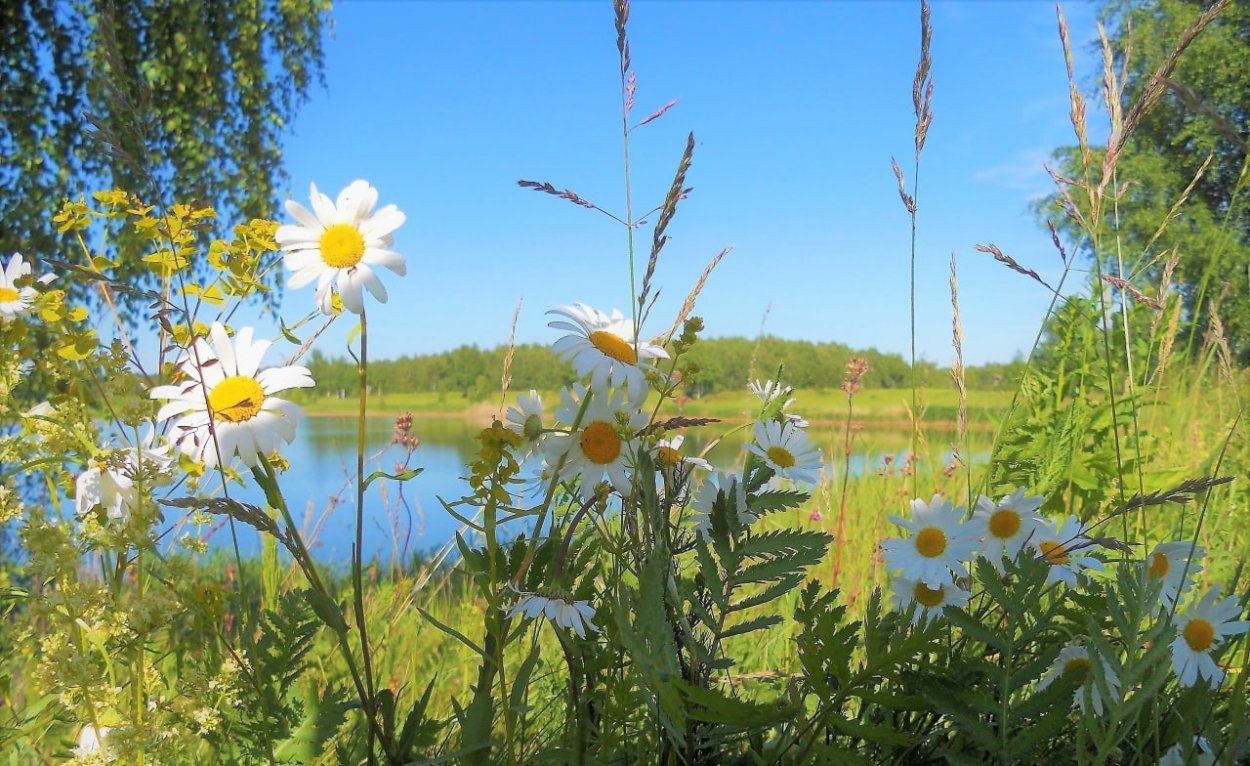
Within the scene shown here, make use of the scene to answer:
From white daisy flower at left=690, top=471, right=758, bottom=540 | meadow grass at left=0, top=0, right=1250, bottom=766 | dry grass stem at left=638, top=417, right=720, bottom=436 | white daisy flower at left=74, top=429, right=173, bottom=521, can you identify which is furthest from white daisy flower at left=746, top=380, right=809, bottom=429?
white daisy flower at left=74, top=429, right=173, bottom=521

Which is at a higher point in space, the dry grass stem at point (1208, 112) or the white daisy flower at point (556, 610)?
the dry grass stem at point (1208, 112)

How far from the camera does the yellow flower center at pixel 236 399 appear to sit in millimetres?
809

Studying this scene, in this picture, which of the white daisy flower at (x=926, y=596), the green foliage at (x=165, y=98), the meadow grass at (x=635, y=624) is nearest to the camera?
the meadow grass at (x=635, y=624)

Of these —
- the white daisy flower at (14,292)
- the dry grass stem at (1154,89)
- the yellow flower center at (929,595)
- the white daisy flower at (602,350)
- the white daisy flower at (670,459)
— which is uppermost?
the dry grass stem at (1154,89)

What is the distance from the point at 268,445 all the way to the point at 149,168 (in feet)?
1.10

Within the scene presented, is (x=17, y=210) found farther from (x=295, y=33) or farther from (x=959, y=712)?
(x=959, y=712)

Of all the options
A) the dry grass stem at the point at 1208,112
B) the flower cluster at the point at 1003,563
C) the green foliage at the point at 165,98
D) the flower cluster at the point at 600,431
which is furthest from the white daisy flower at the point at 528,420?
the green foliage at the point at 165,98

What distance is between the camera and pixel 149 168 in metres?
0.88

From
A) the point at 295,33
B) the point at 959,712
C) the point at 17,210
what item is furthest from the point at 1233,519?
the point at 295,33

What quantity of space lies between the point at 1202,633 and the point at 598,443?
74 centimetres

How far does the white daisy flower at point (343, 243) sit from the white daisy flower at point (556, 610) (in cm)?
31

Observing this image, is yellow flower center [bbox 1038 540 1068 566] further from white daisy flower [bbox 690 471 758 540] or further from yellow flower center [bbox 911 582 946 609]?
white daisy flower [bbox 690 471 758 540]

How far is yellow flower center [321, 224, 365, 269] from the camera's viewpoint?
0.83 meters

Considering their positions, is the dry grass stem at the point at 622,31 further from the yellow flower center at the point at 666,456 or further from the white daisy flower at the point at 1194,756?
the white daisy flower at the point at 1194,756
